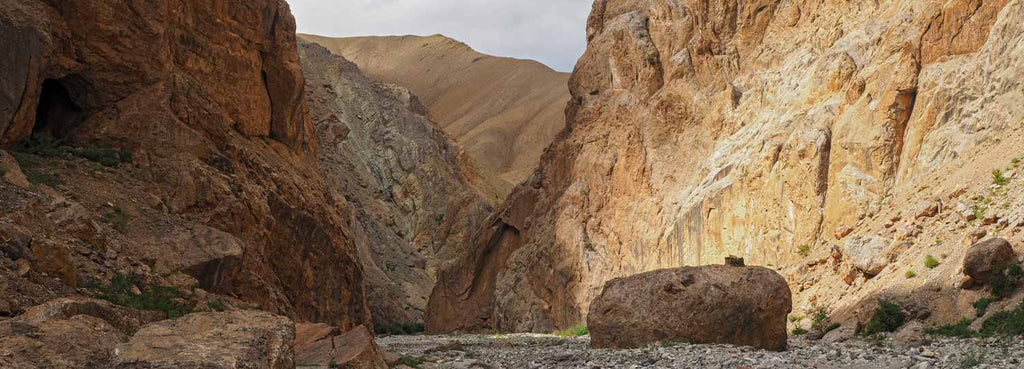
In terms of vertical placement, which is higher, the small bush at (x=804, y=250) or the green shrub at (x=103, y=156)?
the green shrub at (x=103, y=156)

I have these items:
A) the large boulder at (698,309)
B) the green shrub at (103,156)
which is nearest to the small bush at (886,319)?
the large boulder at (698,309)

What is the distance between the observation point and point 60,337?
7.36 m

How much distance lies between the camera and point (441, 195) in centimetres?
7069

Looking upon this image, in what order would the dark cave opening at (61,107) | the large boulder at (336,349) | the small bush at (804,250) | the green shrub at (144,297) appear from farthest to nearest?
the small bush at (804,250) < the dark cave opening at (61,107) < the green shrub at (144,297) < the large boulder at (336,349)

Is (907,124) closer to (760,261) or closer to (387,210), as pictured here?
(760,261)

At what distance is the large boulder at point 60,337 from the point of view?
6.84 metres

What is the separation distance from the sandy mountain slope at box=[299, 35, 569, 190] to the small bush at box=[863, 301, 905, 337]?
68.6 meters

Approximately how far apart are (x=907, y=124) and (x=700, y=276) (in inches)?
415

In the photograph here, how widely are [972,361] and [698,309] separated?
630cm

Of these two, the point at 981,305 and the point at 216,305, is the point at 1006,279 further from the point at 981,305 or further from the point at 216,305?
the point at 216,305

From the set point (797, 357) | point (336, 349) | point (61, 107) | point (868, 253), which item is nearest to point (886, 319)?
point (797, 357)

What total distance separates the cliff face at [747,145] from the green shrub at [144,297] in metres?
14.1

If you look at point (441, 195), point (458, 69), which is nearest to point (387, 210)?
point (441, 195)

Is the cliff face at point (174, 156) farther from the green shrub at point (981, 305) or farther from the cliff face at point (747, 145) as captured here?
the green shrub at point (981, 305)
